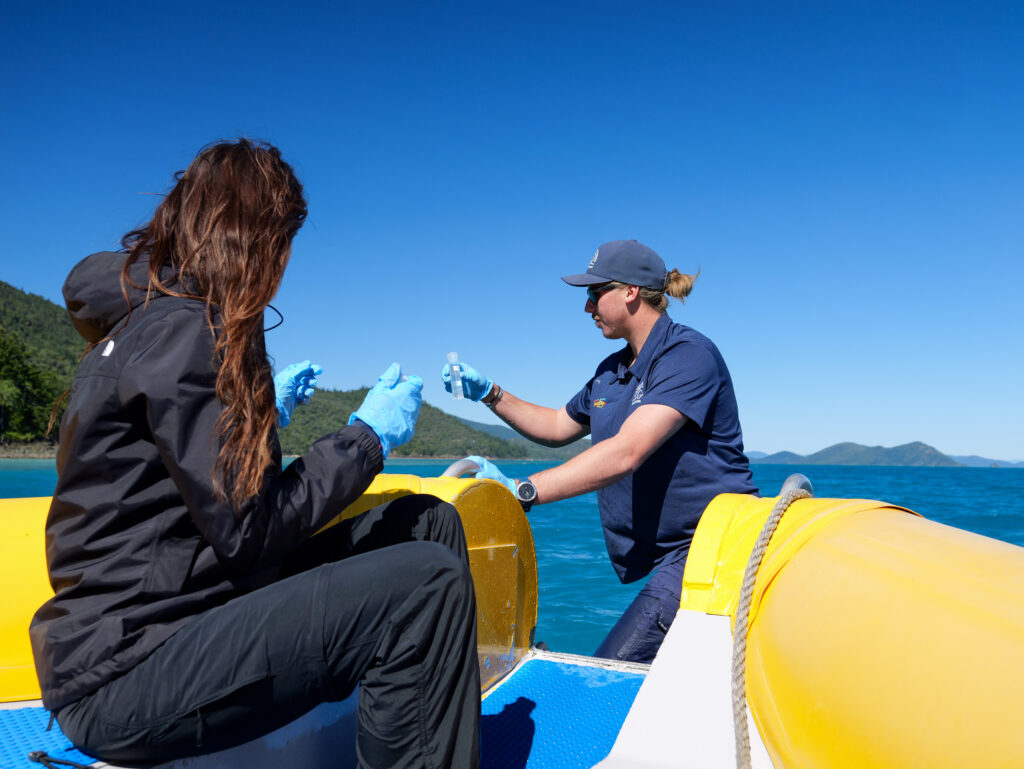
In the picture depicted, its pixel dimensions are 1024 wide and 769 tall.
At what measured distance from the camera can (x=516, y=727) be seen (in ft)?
6.37

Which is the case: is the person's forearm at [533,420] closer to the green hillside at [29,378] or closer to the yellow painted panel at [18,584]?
the yellow painted panel at [18,584]

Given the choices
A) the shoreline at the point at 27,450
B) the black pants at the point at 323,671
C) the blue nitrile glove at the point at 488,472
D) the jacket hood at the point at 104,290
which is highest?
the jacket hood at the point at 104,290

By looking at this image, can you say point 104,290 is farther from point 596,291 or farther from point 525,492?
point 596,291

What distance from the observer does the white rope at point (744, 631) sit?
96 centimetres

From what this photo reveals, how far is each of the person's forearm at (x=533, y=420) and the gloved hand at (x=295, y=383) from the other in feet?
5.06

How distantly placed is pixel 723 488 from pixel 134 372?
6.71ft

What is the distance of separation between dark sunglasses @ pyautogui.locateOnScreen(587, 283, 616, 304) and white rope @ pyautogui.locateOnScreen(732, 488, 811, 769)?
1.36 metres

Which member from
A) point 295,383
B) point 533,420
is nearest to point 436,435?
point 533,420

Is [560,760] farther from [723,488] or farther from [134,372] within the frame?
[134,372]

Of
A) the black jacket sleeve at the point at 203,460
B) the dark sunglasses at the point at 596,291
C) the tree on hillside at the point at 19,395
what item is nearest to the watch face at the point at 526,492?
the dark sunglasses at the point at 596,291

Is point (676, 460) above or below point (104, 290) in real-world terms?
below

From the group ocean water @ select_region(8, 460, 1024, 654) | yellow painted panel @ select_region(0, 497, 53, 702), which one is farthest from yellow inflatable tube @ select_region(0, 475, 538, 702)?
ocean water @ select_region(8, 460, 1024, 654)

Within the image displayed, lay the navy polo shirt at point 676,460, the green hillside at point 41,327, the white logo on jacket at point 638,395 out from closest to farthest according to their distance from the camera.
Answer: the navy polo shirt at point 676,460
the white logo on jacket at point 638,395
the green hillside at point 41,327

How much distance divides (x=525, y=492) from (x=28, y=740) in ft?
4.70
